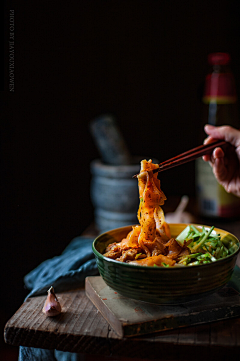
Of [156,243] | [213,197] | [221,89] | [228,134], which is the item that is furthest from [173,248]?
[221,89]

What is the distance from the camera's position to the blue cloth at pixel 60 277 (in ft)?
3.82

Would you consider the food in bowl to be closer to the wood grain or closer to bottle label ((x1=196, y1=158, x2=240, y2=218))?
the wood grain

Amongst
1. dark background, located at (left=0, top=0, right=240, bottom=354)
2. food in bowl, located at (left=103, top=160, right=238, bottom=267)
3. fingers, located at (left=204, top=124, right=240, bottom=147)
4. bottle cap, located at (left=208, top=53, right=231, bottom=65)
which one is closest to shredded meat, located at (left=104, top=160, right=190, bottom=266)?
food in bowl, located at (left=103, top=160, right=238, bottom=267)

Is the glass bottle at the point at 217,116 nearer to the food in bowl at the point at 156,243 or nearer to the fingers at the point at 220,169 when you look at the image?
the fingers at the point at 220,169

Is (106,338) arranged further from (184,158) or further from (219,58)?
(219,58)

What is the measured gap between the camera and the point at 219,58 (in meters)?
1.91

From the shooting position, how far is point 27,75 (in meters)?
1.72

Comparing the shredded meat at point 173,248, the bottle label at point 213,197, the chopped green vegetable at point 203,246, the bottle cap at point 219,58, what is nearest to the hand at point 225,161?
the bottle label at point 213,197

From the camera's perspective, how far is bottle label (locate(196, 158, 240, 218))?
1991 mm

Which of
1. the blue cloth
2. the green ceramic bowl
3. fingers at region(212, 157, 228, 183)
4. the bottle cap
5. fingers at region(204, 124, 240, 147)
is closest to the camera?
the green ceramic bowl

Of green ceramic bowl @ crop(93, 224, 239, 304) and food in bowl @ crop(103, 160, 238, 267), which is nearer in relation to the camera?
green ceramic bowl @ crop(93, 224, 239, 304)

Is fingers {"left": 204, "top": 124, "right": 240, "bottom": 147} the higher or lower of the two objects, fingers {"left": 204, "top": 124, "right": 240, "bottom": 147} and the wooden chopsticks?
the higher

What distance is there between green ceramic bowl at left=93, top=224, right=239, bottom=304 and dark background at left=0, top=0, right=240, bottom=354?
81cm

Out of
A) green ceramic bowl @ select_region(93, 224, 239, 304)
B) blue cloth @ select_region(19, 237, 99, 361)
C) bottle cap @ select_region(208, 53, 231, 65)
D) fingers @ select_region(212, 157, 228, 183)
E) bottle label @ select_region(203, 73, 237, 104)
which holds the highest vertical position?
bottle cap @ select_region(208, 53, 231, 65)
